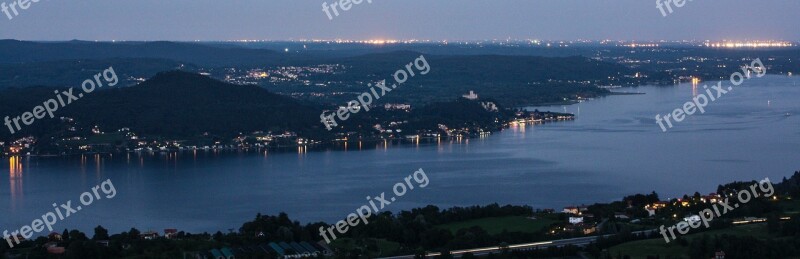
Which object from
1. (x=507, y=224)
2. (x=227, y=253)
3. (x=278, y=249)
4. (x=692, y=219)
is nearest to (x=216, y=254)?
(x=227, y=253)

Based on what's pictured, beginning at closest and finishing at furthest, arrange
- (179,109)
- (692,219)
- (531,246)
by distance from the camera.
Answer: (531,246) → (692,219) → (179,109)

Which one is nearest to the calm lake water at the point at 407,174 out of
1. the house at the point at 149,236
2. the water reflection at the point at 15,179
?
the water reflection at the point at 15,179

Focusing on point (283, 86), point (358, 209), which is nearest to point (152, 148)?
point (358, 209)

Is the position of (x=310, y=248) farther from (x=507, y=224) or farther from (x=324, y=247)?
(x=507, y=224)

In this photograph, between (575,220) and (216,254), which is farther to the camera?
(575,220)

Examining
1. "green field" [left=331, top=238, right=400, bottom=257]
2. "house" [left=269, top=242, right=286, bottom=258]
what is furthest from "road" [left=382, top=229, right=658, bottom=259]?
"house" [left=269, top=242, right=286, bottom=258]

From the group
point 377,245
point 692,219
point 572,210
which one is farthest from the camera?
point 572,210

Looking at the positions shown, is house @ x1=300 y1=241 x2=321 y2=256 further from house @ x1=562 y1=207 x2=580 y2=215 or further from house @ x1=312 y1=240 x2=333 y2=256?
house @ x1=562 y1=207 x2=580 y2=215

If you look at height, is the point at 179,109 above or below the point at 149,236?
above
